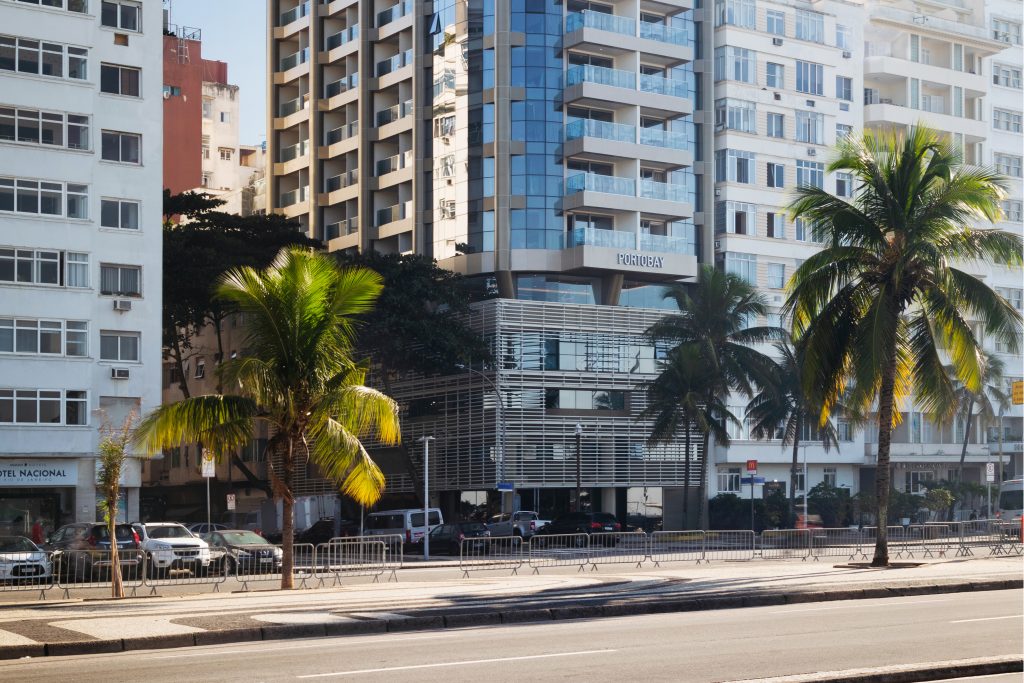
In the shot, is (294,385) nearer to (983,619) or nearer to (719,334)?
(983,619)

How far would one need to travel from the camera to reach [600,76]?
227 feet

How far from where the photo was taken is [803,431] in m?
74.8

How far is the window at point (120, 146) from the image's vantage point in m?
54.6

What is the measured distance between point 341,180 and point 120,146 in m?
25.9

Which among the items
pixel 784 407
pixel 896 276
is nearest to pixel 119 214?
pixel 784 407

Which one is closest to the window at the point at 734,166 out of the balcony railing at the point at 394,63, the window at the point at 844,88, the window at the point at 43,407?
the window at the point at 844,88

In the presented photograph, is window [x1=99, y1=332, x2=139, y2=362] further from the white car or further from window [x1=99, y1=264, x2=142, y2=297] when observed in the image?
the white car

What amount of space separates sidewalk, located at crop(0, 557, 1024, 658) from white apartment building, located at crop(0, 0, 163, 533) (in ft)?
84.7

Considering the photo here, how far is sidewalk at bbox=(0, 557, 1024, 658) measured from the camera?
1823 cm

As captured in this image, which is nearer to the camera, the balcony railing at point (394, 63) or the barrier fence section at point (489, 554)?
the barrier fence section at point (489, 554)

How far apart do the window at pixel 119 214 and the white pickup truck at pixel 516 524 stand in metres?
18.5

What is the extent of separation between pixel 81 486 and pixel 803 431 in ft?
126

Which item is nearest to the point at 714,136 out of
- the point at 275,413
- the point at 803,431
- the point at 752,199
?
the point at 752,199

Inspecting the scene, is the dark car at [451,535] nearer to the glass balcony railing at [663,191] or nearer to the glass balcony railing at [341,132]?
the glass balcony railing at [663,191]
